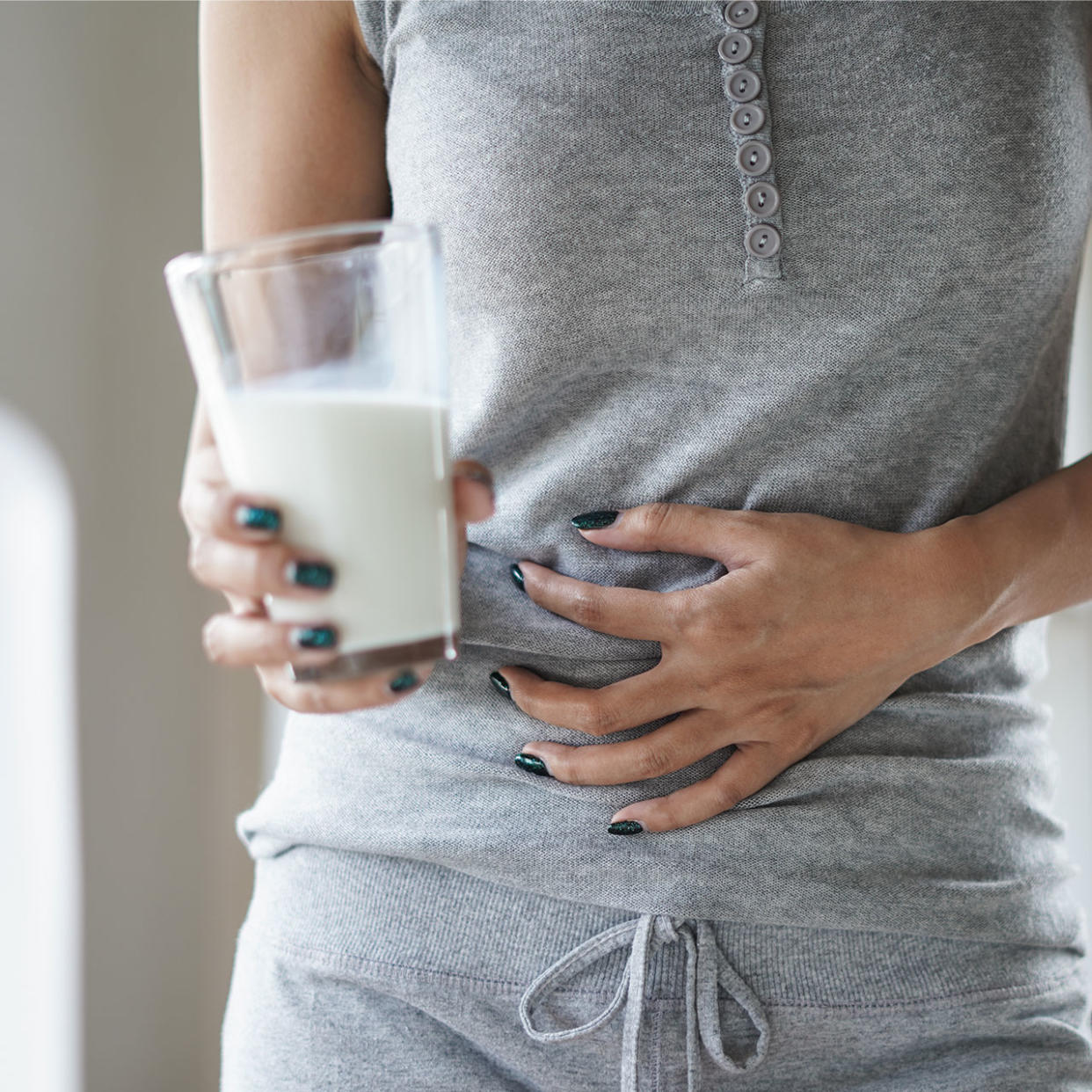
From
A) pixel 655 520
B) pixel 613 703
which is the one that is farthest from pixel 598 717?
pixel 655 520

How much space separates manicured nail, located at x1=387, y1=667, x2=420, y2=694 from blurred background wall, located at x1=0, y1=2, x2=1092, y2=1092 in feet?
2.89

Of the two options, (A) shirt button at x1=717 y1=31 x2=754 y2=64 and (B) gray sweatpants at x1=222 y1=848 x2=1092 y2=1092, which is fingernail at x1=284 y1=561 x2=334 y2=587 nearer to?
(B) gray sweatpants at x1=222 y1=848 x2=1092 y2=1092

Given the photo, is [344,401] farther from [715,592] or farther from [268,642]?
[715,592]

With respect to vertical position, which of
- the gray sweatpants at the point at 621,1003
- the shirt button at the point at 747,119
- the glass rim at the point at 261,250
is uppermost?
the shirt button at the point at 747,119

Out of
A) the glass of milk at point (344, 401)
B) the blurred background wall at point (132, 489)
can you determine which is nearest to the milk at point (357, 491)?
the glass of milk at point (344, 401)

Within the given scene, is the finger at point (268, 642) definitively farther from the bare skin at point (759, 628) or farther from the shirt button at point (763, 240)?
the shirt button at point (763, 240)

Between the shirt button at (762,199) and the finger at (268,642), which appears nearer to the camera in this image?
the finger at (268,642)

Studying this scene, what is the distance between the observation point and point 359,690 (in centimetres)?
49

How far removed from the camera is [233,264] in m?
0.42

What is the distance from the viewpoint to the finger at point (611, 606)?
0.64m

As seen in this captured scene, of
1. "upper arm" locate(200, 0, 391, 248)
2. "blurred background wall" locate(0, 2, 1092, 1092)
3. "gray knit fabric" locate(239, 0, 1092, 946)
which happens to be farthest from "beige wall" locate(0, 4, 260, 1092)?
"gray knit fabric" locate(239, 0, 1092, 946)

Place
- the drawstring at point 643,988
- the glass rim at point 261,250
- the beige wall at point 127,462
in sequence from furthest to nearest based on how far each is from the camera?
the beige wall at point 127,462 < the drawstring at point 643,988 < the glass rim at point 261,250

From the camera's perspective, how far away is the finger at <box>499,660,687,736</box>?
0.64 metres

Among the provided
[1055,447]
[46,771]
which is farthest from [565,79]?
[46,771]
